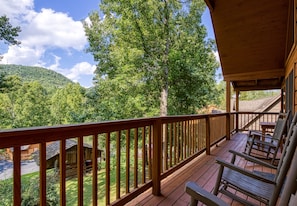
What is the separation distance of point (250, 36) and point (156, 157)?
4.65 meters

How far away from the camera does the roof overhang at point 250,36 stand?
4.99 metres

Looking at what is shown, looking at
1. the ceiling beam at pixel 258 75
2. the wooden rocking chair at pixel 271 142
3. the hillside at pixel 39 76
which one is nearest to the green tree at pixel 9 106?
the hillside at pixel 39 76

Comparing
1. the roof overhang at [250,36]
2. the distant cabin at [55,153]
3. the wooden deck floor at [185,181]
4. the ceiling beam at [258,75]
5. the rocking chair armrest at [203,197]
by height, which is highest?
the roof overhang at [250,36]

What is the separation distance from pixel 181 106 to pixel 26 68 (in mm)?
17770

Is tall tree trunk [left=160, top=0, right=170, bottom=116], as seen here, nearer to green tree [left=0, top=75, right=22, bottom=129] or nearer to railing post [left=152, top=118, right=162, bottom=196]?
railing post [left=152, top=118, right=162, bottom=196]

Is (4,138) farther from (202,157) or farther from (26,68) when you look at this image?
(26,68)

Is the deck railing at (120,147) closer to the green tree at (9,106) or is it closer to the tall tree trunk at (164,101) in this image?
the tall tree trunk at (164,101)

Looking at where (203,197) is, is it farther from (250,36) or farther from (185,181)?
(250,36)

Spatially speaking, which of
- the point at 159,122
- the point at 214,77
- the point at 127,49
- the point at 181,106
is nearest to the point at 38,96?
Answer: the point at 127,49

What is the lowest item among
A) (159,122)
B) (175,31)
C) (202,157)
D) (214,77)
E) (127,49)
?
(202,157)

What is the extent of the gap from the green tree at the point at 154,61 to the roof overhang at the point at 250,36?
5.74 m

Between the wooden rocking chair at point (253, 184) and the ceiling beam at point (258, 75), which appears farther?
the ceiling beam at point (258, 75)

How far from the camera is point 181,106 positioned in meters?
13.9

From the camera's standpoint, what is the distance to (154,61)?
1302 cm
